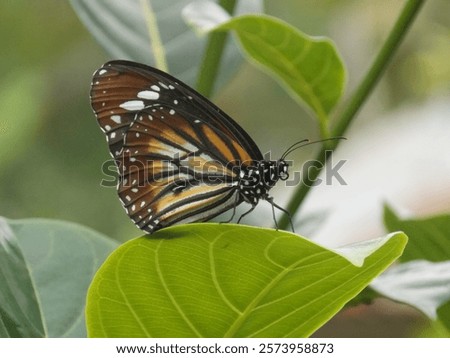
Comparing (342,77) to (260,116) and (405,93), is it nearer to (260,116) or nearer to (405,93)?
(260,116)

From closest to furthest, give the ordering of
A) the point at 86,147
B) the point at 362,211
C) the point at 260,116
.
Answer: the point at 362,211 → the point at 86,147 → the point at 260,116

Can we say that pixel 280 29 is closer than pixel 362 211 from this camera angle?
→ Yes

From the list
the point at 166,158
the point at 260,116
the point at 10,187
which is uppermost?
the point at 166,158

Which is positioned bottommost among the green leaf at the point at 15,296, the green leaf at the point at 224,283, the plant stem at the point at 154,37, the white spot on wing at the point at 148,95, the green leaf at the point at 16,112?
the green leaf at the point at 16,112

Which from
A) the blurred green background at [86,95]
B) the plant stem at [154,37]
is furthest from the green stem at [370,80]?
the blurred green background at [86,95]

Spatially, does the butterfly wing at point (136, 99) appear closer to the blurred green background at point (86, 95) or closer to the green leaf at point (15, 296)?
the green leaf at point (15, 296)

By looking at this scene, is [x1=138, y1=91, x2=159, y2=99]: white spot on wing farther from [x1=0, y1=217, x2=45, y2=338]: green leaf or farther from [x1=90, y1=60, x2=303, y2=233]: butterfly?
[x1=0, y1=217, x2=45, y2=338]: green leaf

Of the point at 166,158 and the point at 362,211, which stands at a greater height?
the point at 166,158
